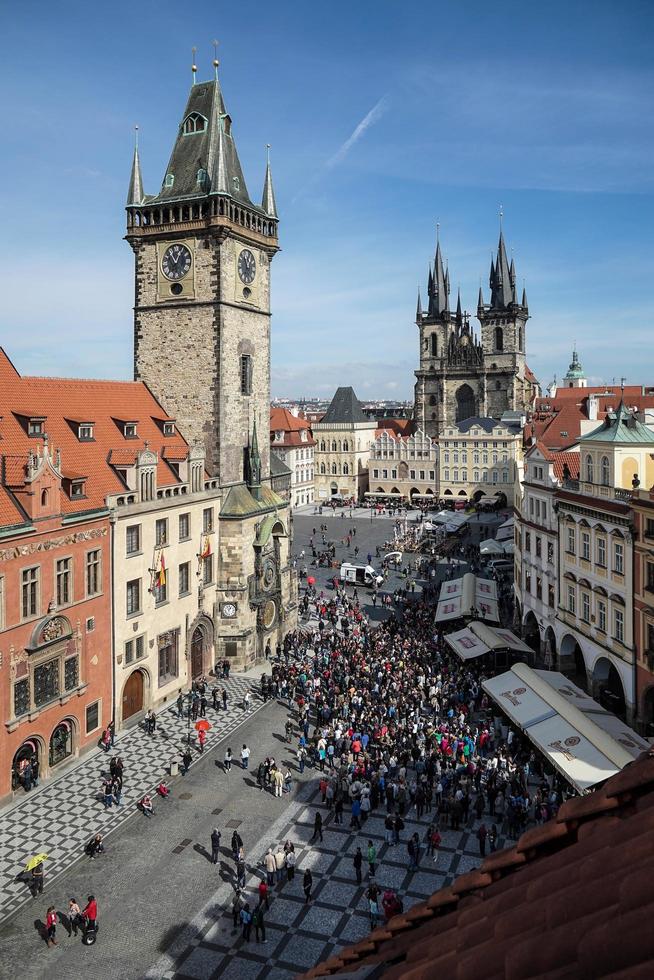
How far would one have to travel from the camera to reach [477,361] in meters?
133

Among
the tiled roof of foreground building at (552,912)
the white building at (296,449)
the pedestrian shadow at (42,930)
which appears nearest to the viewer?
the tiled roof of foreground building at (552,912)

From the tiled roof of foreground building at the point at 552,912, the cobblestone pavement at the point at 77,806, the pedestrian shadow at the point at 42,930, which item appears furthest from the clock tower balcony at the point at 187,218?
the tiled roof of foreground building at the point at 552,912

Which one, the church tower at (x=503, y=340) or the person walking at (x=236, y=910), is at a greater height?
the church tower at (x=503, y=340)

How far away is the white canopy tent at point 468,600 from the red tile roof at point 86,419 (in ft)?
62.2

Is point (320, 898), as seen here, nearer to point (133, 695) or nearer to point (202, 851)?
point (202, 851)

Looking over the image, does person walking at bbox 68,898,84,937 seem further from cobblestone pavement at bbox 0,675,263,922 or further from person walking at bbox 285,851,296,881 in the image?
person walking at bbox 285,851,296,881

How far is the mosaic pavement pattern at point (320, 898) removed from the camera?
770 inches

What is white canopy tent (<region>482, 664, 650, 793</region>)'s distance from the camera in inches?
992

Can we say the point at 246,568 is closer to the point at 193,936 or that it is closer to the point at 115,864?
the point at 115,864

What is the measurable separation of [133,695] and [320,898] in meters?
16.2

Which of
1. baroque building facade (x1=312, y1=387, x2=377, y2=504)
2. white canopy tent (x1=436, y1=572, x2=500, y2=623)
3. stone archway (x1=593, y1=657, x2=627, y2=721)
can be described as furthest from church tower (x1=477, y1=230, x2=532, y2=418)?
stone archway (x1=593, y1=657, x2=627, y2=721)

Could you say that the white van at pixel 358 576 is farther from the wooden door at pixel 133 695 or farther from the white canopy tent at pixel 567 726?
the wooden door at pixel 133 695

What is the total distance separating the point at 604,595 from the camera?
3556 cm

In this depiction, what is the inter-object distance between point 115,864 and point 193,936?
4525 mm
